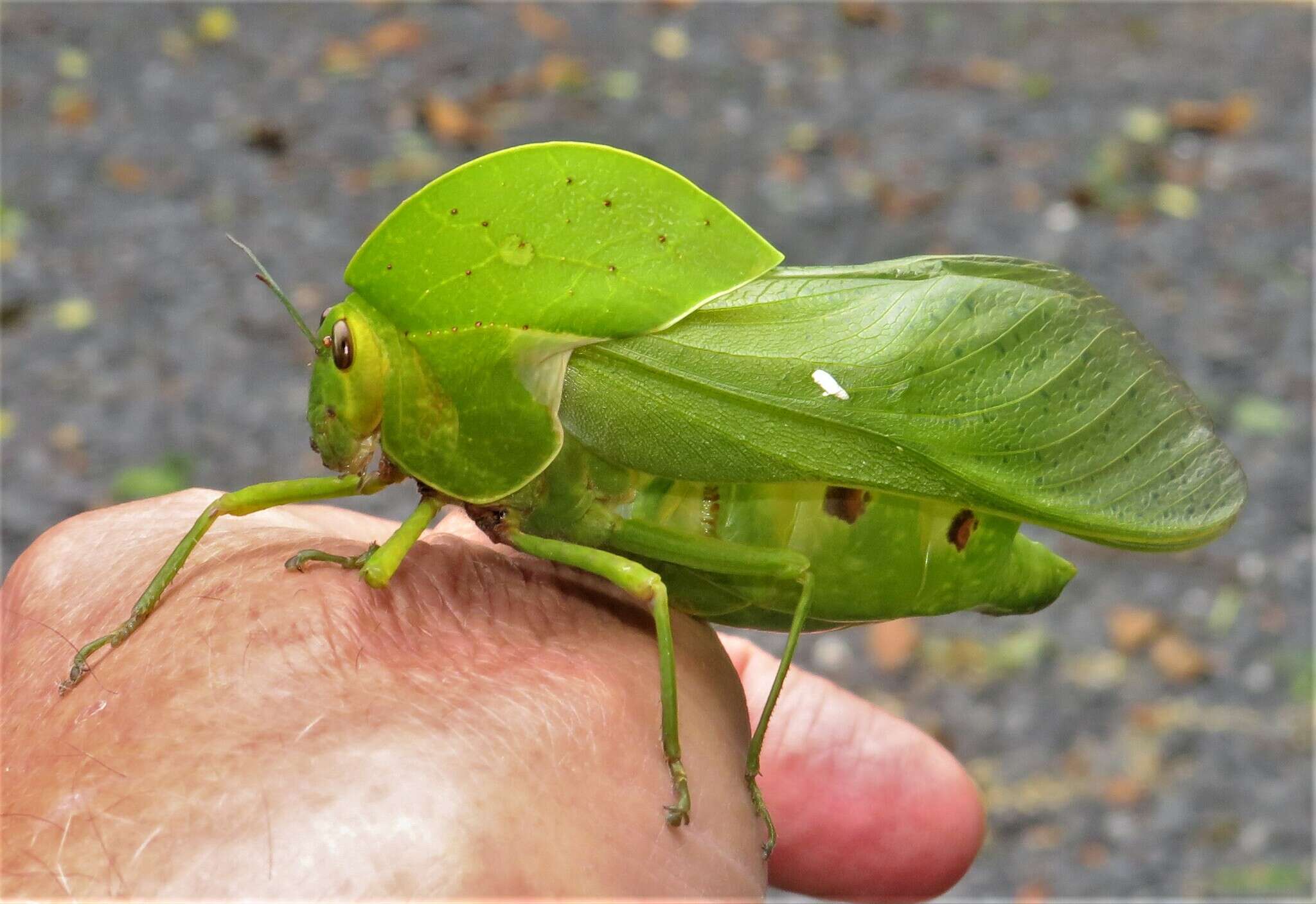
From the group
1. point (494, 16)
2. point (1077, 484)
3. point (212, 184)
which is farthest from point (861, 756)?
point (494, 16)

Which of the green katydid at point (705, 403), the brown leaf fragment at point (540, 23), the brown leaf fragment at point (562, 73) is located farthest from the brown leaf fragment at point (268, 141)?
the green katydid at point (705, 403)

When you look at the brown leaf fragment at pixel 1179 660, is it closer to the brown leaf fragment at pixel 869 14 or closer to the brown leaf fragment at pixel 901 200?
the brown leaf fragment at pixel 901 200

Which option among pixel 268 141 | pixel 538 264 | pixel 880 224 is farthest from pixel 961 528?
pixel 268 141

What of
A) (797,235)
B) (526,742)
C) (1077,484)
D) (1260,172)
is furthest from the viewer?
(1260,172)

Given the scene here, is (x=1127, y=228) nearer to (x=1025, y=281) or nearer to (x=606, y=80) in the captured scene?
(x=606, y=80)

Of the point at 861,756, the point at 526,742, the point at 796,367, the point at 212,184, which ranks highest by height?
the point at 796,367

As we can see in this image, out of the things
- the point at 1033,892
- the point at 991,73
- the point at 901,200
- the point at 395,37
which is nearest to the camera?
the point at 1033,892

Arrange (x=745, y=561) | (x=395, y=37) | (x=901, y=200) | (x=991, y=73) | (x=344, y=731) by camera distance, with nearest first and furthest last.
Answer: (x=344, y=731) < (x=745, y=561) < (x=901, y=200) < (x=395, y=37) < (x=991, y=73)

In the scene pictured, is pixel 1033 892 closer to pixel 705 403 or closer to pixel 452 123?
pixel 705 403
